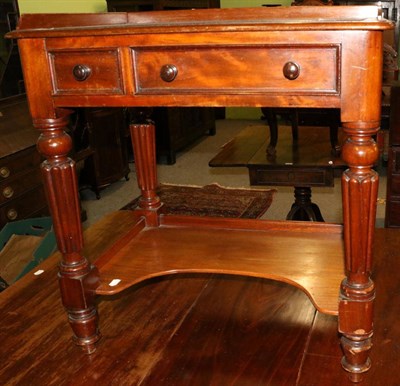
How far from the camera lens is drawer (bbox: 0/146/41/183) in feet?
8.98

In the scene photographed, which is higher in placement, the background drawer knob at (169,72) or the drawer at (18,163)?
the background drawer knob at (169,72)

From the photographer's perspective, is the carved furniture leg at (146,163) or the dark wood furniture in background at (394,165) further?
the dark wood furniture in background at (394,165)

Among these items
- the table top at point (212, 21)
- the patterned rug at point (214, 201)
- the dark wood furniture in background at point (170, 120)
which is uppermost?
the table top at point (212, 21)

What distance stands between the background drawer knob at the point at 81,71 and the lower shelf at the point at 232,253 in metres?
0.50

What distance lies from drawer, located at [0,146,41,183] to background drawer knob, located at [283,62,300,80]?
6.53ft

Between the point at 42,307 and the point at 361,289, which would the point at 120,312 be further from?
the point at 361,289

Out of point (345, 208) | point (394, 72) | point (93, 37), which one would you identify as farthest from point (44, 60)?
point (394, 72)

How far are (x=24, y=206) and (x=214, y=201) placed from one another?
4.42 ft

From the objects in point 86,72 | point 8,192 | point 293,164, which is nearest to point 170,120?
point 8,192

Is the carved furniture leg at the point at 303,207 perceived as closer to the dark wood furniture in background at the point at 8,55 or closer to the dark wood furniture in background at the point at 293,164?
the dark wood furniture in background at the point at 293,164

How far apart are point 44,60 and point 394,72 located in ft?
13.1

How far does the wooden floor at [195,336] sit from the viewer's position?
4.16 feet

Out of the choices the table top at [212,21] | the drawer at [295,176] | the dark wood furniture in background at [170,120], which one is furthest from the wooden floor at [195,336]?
the dark wood furniture in background at [170,120]

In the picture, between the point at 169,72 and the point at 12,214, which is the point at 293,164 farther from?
the point at 169,72
